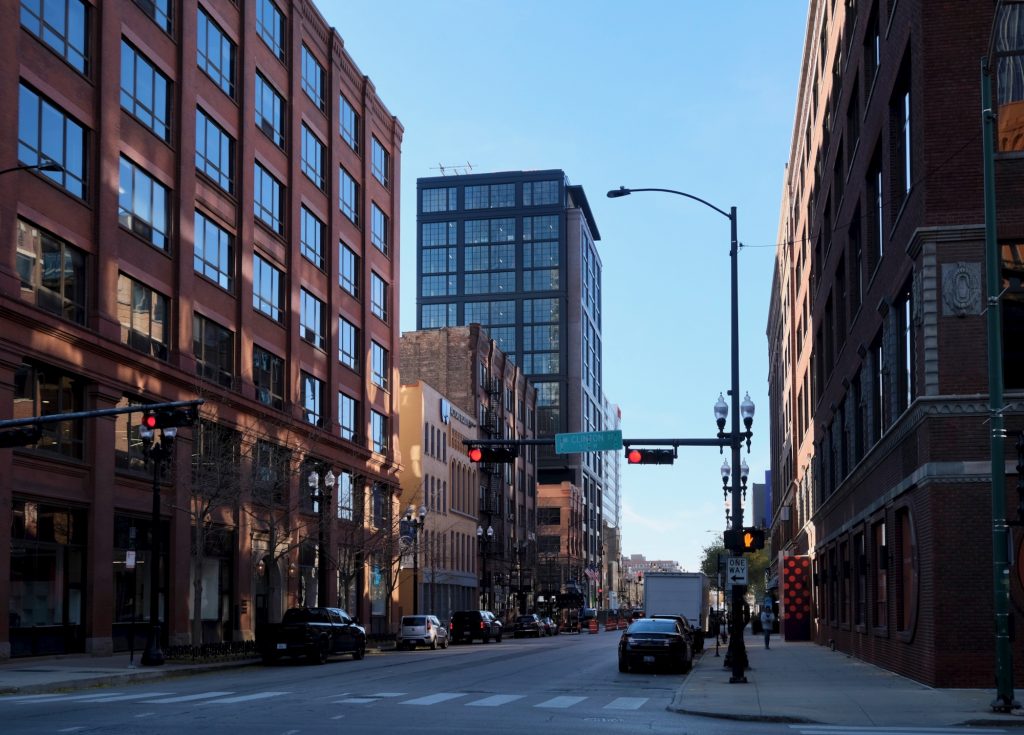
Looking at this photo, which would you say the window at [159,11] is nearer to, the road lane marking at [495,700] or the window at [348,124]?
the window at [348,124]

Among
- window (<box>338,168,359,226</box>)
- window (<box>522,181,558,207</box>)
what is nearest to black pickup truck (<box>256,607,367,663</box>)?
window (<box>338,168,359,226</box>)

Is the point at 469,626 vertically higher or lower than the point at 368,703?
lower

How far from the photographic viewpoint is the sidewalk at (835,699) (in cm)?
1931

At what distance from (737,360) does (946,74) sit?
300 inches

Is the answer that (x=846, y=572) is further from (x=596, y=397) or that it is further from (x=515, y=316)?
(x=596, y=397)

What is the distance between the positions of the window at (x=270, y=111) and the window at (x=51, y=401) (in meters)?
18.7

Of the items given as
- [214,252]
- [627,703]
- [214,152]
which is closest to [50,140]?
[214,252]

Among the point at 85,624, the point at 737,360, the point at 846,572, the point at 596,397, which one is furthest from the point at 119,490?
the point at 596,397

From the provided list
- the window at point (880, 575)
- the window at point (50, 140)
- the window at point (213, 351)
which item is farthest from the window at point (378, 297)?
the window at point (880, 575)

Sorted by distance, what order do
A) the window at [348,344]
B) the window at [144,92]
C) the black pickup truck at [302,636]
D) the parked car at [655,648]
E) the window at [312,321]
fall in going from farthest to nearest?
the window at [348,344], the window at [312,321], the window at [144,92], the black pickup truck at [302,636], the parked car at [655,648]

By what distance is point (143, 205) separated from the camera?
139ft

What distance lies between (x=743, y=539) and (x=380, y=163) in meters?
45.1

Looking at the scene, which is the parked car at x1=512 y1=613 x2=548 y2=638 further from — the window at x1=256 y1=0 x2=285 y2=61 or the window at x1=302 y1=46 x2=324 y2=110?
the window at x1=256 y1=0 x2=285 y2=61

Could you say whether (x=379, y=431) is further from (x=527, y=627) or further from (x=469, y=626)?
(x=527, y=627)
